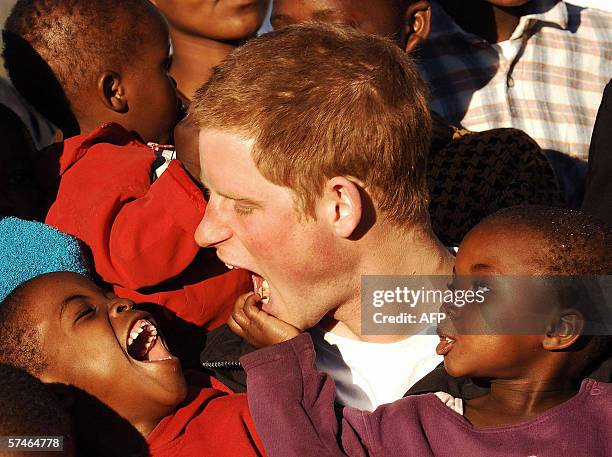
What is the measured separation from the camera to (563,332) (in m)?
2.36

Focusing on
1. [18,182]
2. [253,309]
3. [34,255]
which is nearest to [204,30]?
[18,182]

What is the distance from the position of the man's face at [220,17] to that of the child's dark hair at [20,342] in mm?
1671

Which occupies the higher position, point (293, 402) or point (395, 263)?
point (395, 263)

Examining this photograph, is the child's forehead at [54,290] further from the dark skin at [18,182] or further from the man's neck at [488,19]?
the man's neck at [488,19]

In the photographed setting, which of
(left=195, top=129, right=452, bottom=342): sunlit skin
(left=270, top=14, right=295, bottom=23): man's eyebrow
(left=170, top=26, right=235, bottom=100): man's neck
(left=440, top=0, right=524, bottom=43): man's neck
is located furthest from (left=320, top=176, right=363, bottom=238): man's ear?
(left=440, top=0, right=524, bottom=43): man's neck

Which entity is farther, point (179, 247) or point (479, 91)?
point (479, 91)

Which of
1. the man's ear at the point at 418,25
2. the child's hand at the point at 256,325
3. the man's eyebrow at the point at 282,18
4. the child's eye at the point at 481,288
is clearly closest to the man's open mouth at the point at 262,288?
the child's hand at the point at 256,325

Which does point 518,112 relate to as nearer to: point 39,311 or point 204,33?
point 204,33

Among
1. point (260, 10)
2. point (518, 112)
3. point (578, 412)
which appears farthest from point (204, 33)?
point (578, 412)

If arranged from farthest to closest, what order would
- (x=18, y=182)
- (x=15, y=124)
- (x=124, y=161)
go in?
(x=15, y=124)
(x=18, y=182)
(x=124, y=161)

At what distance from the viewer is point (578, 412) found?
7.51 ft

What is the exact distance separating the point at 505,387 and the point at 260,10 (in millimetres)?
2098

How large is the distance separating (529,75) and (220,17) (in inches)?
56.5

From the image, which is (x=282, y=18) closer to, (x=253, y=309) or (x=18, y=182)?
(x=18, y=182)
